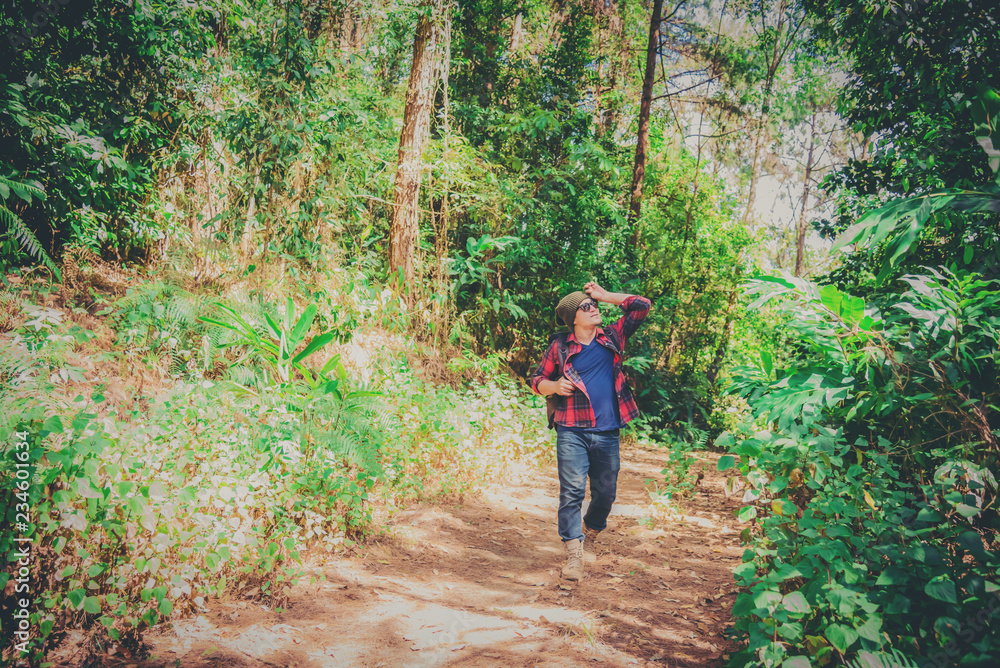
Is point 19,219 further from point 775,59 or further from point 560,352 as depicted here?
point 775,59

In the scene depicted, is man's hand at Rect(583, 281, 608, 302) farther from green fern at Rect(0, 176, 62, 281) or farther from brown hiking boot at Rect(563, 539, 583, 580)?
green fern at Rect(0, 176, 62, 281)

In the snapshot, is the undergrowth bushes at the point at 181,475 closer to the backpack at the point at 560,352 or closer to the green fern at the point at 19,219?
the green fern at the point at 19,219

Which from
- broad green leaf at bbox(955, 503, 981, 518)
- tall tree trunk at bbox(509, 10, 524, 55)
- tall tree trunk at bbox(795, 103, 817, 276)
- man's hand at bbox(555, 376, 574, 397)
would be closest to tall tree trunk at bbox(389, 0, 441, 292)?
tall tree trunk at bbox(509, 10, 524, 55)

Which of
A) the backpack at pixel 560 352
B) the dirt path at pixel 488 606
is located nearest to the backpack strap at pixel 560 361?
the backpack at pixel 560 352

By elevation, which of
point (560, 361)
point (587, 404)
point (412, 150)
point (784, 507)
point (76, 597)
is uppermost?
point (412, 150)

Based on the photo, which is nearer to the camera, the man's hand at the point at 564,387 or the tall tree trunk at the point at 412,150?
the man's hand at the point at 564,387

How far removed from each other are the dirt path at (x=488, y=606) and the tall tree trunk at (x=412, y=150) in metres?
4.26

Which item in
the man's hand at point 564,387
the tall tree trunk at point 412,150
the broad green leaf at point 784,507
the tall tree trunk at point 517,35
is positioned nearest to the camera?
the broad green leaf at point 784,507

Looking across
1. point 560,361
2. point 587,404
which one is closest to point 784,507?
point 587,404

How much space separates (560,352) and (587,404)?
0.46 metres

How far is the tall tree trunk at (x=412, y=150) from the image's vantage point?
26.0 ft

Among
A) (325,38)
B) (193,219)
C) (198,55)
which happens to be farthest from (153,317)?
Answer: (325,38)

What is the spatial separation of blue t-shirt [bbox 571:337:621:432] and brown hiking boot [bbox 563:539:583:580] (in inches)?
32.9

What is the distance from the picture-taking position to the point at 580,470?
3.88 m
